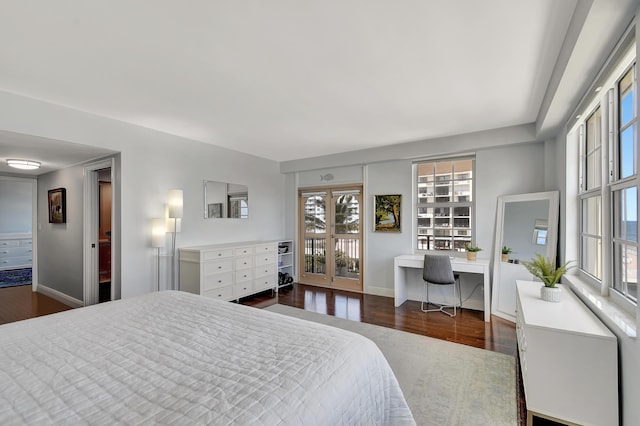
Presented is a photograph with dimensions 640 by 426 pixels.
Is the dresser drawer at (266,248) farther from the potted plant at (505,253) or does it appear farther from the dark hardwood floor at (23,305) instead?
the potted plant at (505,253)

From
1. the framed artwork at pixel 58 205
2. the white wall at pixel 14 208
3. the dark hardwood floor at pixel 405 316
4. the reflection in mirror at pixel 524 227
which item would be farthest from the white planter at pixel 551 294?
the white wall at pixel 14 208

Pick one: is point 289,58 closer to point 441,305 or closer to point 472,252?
point 472,252

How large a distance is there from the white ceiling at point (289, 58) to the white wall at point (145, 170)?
202mm

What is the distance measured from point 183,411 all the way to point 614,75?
296 centimetres

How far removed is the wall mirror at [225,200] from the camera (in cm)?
462

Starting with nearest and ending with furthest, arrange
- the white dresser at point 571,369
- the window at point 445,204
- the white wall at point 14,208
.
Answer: the white dresser at point 571,369 → the window at point 445,204 → the white wall at point 14,208

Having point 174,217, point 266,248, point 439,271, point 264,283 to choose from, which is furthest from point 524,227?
point 174,217

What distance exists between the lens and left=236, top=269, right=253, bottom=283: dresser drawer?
14.5 feet

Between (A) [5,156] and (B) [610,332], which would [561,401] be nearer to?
(B) [610,332]

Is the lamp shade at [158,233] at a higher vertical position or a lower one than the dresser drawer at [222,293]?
higher

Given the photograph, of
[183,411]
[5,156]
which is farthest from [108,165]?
[183,411]

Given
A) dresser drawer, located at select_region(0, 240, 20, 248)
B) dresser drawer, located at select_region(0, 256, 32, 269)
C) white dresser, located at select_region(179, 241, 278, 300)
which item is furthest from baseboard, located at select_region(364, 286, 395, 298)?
dresser drawer, located at select_region(0, 240, 20, 248)

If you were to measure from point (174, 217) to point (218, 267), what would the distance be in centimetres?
90

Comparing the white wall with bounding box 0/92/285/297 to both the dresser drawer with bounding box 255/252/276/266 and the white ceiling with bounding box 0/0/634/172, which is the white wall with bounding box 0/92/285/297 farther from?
the dresser drawer with bounding box 255/252/276/266
